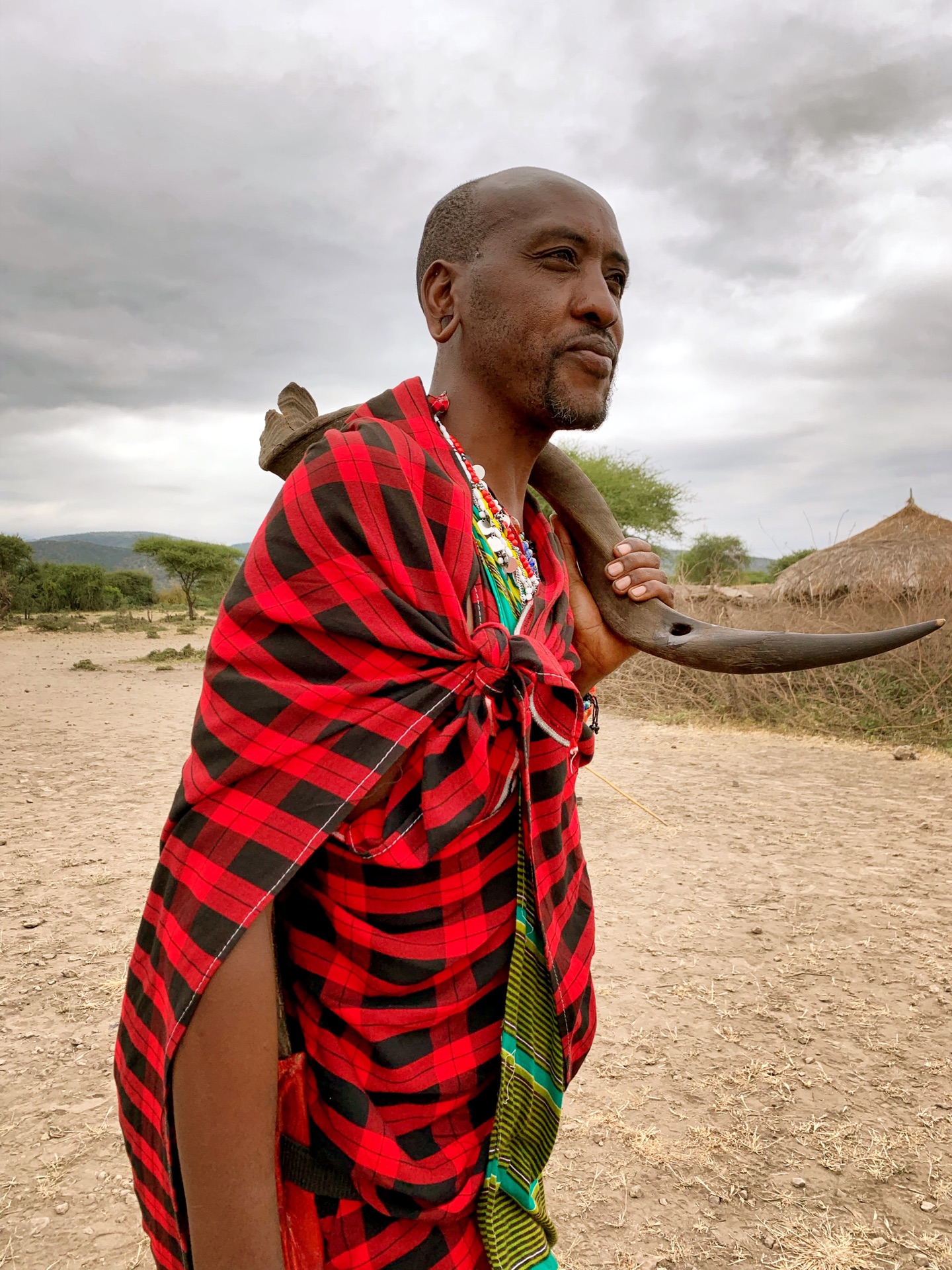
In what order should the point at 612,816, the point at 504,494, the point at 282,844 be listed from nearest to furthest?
the point at 282,844 → the point at 504,494 → the point at 612,816

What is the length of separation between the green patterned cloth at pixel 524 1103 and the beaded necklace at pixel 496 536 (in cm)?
36

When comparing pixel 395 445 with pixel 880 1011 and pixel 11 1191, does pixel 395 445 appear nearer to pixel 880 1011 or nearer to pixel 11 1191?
pixel 11 1191

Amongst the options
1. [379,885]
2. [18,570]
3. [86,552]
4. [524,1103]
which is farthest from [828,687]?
[86,552]

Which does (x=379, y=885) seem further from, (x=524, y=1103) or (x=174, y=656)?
(x=174, y=656)

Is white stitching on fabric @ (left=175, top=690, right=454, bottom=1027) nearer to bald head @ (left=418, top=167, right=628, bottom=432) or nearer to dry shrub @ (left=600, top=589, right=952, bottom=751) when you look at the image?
bald head @ (left=418, top=167, right=628, bottom=432)

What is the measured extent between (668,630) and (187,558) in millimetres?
28809

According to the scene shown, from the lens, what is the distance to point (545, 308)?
116 cm

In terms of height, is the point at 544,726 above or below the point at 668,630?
below

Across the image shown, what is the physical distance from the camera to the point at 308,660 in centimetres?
85

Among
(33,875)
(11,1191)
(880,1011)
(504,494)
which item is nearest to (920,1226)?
(880,1011)

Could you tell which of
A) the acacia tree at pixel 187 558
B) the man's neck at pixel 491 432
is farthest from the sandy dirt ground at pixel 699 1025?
the acacia tree at pixel 187 558

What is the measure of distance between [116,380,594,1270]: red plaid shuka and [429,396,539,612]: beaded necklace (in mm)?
149

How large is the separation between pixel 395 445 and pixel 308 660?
0.29 meters

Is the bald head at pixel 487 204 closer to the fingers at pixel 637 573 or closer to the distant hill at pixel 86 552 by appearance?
the fingers at pixel 637 573
